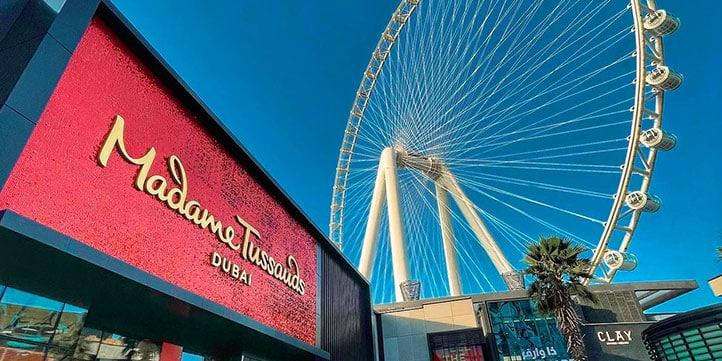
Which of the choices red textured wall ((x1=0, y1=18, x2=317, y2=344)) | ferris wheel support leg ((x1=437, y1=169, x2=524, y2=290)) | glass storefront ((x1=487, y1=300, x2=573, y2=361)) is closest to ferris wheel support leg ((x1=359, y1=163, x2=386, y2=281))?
ferris wheel support leg ((x1=437, y1=169, x2=524, y2=290))

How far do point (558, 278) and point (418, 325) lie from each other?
28.5 feet

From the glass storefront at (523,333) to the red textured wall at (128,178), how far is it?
52.6 feet

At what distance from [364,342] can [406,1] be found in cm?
2778

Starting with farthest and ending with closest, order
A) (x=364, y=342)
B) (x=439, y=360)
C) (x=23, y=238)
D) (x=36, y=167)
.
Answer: (x=439, y=360) < (x=364, y=342) < (x=36, y=167) < (x=23, y=238)

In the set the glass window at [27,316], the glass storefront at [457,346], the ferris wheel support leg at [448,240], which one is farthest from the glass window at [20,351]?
the ferris wheel support leg at [448,240]

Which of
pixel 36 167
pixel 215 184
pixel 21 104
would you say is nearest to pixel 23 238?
pixel 36 167

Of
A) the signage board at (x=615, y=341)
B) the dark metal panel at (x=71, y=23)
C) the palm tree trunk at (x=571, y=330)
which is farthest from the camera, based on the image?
the signage board at (x=615, y=341)

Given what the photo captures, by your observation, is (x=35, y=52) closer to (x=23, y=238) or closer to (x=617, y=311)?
(x=23, y=238)

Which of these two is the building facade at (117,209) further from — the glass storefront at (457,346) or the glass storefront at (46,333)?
the glass storefront at (457,346)

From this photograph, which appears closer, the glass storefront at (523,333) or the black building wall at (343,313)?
the black building wall at (343,313)

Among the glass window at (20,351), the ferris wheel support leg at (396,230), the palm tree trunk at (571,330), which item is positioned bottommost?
the glass window at (20,351)

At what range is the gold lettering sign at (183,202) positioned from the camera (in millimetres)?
8266

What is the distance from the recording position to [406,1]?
35562 mm

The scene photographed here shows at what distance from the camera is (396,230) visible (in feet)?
89.6
